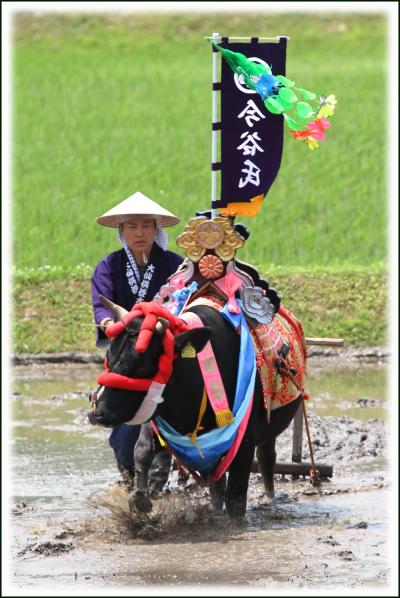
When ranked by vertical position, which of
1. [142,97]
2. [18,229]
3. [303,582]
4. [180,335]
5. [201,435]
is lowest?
[303,582]

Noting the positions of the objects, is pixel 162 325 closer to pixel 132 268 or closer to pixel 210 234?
pixel 210 234

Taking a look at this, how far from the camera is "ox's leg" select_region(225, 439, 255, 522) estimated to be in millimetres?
6699

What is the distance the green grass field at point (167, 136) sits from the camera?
15.4 metres

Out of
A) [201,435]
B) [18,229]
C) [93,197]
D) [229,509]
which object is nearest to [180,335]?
[201,435]

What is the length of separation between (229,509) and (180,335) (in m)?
1.17

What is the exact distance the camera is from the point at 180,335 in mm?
6242

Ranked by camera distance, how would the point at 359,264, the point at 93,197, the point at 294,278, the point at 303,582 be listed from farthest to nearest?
the point at 93,197, the point at 359,264, the point at 294,278, the point at 303,582

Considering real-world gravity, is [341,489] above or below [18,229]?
below

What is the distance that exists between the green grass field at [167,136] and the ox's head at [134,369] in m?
7.89

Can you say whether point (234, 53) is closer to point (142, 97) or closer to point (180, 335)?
point (180, 335)

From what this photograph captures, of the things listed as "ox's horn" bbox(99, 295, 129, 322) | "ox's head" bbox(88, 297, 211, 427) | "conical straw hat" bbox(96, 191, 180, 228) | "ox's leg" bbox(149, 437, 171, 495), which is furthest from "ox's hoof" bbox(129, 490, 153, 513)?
"conical straw hat" bbox(96, 191, 180, 228)

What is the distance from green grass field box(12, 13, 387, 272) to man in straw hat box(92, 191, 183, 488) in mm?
6783

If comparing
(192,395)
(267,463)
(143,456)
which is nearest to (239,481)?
(143,456)

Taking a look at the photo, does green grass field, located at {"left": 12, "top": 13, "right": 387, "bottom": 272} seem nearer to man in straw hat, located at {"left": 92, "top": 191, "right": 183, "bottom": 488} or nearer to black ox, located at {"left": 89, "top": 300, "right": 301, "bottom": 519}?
man in straw hat, located at {"left": 92, "top": 191, "right": 183, "bottom": 488}
